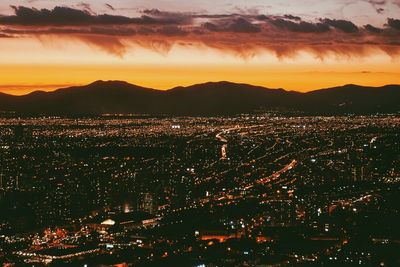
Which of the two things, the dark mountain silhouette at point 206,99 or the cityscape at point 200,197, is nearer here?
the cityscape at point 200,197

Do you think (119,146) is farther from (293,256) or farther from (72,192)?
(293,256)

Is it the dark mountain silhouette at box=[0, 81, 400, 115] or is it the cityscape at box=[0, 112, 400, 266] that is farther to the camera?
the dark mountain silhouette at box=[0, 81, 400, 115]

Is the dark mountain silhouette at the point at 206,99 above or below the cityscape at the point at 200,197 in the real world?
above

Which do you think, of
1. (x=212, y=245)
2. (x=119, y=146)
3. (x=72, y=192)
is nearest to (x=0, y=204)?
(x=72, y=192)

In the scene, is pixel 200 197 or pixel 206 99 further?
pixel 206 99

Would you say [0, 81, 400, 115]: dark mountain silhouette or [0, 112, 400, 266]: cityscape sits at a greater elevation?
[0, 81, 400, 115]: dark mountain silhouette
